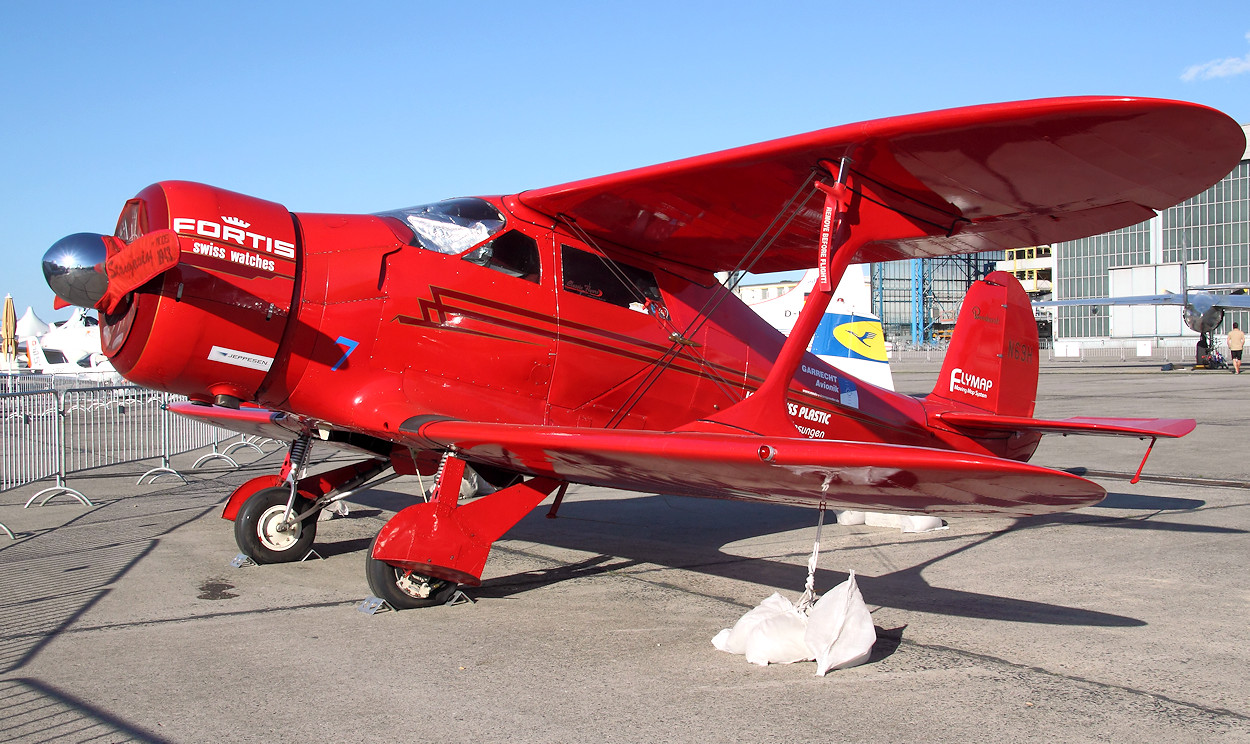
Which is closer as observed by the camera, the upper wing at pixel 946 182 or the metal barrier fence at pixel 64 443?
the upper wing at pixel 946 182

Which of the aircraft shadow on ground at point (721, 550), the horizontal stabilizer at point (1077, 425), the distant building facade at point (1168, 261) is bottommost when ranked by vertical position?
the aircraft shadow on ground at point (721, 550)

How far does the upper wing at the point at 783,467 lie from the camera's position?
11.9 ft

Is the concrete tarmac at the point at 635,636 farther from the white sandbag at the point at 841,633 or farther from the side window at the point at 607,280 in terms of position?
the side window at the point at 607,280

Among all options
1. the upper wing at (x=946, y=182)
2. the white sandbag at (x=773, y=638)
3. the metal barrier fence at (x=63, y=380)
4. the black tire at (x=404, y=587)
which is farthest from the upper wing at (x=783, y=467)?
the metal barrier fence at (x=63, y=380)

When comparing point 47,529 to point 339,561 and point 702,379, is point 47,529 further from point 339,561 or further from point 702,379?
point 702,379

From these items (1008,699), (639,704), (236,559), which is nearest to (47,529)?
(236,559)

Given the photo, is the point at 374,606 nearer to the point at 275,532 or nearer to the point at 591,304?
the point at 275,532

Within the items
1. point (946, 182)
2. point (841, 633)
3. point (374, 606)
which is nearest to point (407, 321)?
point (374, 606)

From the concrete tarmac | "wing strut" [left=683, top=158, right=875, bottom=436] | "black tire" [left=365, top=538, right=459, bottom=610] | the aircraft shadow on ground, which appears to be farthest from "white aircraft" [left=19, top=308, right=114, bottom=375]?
"wing strut" [left=683, top=158, right=875, bottom=436]

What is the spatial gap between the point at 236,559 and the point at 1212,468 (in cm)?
1115

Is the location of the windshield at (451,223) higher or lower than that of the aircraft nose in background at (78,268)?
higher

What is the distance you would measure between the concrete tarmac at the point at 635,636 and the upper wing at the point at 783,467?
0.80 meters

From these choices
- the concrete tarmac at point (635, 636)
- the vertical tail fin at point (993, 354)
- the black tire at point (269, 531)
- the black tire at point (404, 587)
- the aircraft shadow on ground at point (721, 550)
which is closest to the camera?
the concrete tarmac at point (635, 636)

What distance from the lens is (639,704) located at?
3.67 metres
